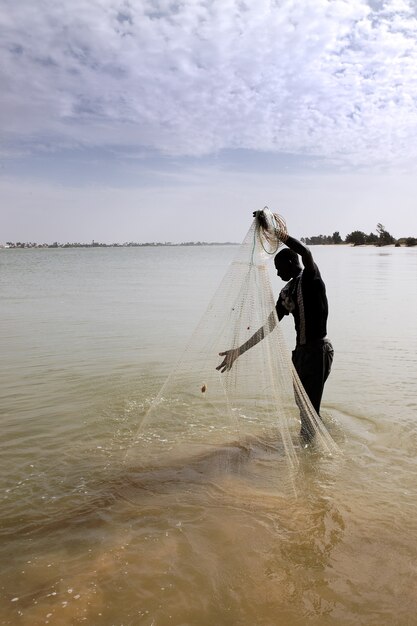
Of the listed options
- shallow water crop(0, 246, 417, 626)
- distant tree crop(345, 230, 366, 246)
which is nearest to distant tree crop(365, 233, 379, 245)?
distant tree crop(345, 230, 366, 246)

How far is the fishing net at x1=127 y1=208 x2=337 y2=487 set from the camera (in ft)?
12.9

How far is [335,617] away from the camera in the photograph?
225 centimetres

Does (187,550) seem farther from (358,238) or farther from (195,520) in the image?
(358,238)

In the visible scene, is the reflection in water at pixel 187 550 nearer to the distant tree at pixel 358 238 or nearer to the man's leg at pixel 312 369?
the man's leg at pixel 312 369

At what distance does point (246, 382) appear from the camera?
4.29 metres

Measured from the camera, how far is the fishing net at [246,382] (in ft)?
12.9

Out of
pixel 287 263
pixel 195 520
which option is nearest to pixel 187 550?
pixel 195 520

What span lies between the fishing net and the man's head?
125 mm

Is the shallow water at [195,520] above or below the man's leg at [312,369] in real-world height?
below

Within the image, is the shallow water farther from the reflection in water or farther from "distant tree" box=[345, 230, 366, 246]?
"distant tree" box=[345, 230, 366, 246]

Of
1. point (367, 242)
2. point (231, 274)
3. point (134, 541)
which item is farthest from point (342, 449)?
point (367, 242)

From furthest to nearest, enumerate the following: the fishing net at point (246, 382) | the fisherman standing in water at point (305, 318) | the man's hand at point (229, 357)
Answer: the man's hand at point (229, 357) → the fishing net at point (246, 382) → the fisherman standing in water at point (305, 318)

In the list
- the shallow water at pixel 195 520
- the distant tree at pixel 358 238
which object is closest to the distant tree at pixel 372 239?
the distant tree at pixel 358 238

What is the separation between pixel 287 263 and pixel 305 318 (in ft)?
1.58
